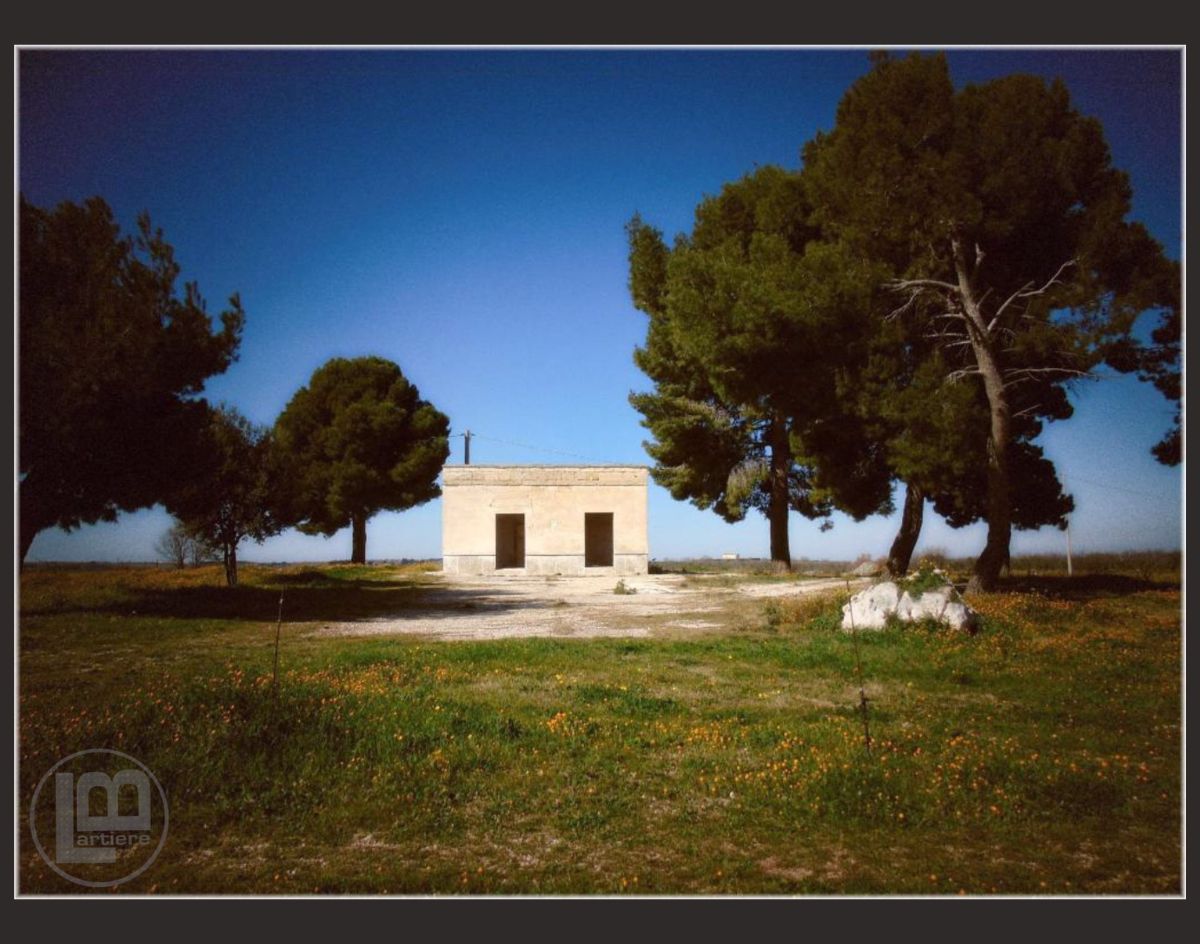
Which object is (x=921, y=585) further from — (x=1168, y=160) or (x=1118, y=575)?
(x=1168, y=160)

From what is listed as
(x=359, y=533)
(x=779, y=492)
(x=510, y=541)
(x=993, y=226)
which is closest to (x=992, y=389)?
(x=993, y=226)

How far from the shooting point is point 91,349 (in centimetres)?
713

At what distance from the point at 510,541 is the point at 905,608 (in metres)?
21.7

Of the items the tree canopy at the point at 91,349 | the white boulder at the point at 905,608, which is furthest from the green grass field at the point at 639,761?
the tree canopy at the point at 91,349

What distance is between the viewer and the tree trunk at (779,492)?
2194 cm

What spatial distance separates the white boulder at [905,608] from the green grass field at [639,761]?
0.63 meters

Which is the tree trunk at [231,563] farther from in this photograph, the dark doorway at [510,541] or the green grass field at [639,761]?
the dark doorway at [510,541]

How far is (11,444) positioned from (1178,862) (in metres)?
8.97

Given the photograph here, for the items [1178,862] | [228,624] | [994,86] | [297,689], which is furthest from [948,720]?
[228,624]

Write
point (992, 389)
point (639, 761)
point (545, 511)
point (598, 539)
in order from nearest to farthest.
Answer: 1. point (639, 761)
2. point (992, 389)
3. point (545, 511)
4. point (598, 539)

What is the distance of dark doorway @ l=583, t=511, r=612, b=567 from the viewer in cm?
2791

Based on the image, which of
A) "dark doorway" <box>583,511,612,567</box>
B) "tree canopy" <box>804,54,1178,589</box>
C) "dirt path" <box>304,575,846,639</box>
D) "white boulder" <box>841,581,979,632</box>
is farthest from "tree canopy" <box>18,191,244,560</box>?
"dark doorway" <box>583,511,612,567</box>

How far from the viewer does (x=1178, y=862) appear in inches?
151

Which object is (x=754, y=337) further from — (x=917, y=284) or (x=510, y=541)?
(x=510, y=541)
